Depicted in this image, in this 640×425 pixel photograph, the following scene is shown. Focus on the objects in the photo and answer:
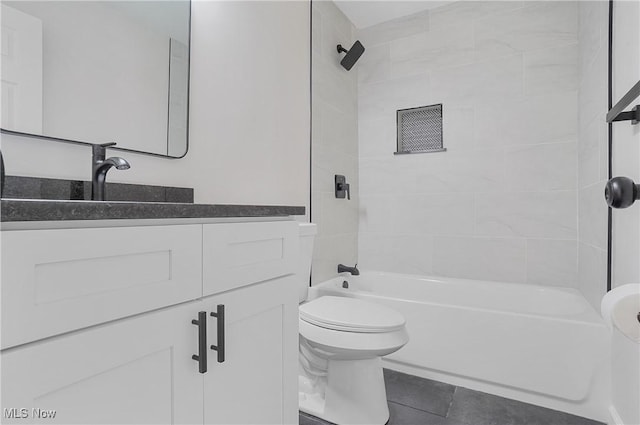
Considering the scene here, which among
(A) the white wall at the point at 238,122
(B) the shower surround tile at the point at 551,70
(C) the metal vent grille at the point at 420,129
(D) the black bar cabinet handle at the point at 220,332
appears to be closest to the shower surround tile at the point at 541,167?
(B) the shower surround tile at the point at 551,70

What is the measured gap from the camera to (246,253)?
35.9 inches

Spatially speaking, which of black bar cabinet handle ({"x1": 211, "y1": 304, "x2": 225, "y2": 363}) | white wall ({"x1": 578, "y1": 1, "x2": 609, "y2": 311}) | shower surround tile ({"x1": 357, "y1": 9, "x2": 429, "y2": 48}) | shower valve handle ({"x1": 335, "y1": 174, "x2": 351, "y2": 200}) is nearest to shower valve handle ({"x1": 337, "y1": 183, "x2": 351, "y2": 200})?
shower valve handle ({"x1": 335, "y1": 174, "x2": 351, "y2": 200})

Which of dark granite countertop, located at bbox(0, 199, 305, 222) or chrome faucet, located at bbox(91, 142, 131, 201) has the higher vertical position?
chrome faucet, located at bbox(91, 142, 131, 201)

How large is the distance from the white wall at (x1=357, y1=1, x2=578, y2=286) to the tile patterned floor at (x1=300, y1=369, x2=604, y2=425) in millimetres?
888

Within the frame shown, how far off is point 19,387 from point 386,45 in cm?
295

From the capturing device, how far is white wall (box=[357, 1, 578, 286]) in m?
2.19

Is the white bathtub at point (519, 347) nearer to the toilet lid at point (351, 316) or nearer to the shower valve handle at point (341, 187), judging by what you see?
the toilet lid at point (351, 316)

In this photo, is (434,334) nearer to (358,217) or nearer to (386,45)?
(358,217)

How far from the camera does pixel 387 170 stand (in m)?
2.75

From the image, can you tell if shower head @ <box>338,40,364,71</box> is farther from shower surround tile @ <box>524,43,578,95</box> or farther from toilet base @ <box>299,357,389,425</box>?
toilet base @ <box>299,357,389,425</box>

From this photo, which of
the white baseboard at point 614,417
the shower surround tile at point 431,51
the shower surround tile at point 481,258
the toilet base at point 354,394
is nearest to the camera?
the white baseboard at point 614,417

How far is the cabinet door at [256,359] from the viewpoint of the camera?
815 mm

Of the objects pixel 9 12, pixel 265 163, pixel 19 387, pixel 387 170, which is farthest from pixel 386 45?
pixel 19 387

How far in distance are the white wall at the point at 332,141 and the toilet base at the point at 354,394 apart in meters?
0.82
